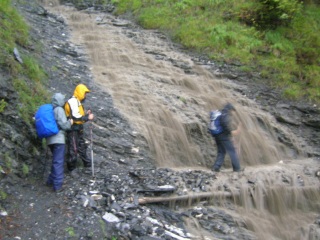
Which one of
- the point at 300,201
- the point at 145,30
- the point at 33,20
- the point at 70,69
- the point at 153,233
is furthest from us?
the point at 145,30

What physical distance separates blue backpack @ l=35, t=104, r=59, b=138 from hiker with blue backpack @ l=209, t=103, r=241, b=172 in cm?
401

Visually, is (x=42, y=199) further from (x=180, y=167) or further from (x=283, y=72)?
(x=283, y=72)

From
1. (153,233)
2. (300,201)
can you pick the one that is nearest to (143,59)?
(300,201)

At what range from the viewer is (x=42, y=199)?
695cm

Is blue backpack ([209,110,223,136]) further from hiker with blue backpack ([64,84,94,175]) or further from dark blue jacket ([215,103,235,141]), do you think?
hiker with blue backpack ([64,84,94,175])

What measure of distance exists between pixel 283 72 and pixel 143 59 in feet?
17.5

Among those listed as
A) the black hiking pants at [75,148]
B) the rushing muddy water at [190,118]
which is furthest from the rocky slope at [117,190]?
the black hiking pants at [75,148]

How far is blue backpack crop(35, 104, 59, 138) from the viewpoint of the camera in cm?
710

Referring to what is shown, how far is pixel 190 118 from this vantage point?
A: 37.1 ft

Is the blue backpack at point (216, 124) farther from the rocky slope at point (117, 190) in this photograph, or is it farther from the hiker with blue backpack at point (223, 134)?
the rocky slope at point (117, 190)

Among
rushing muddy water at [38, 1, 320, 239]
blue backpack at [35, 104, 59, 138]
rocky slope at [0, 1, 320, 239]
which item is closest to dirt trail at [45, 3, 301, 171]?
rushing muddy water at [38, 1, 320, 239]

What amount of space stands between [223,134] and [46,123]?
434 cm

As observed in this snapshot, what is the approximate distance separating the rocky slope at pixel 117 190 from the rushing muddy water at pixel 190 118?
16 centimetres

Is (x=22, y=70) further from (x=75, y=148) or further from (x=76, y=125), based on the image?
(x=75, y=148)
